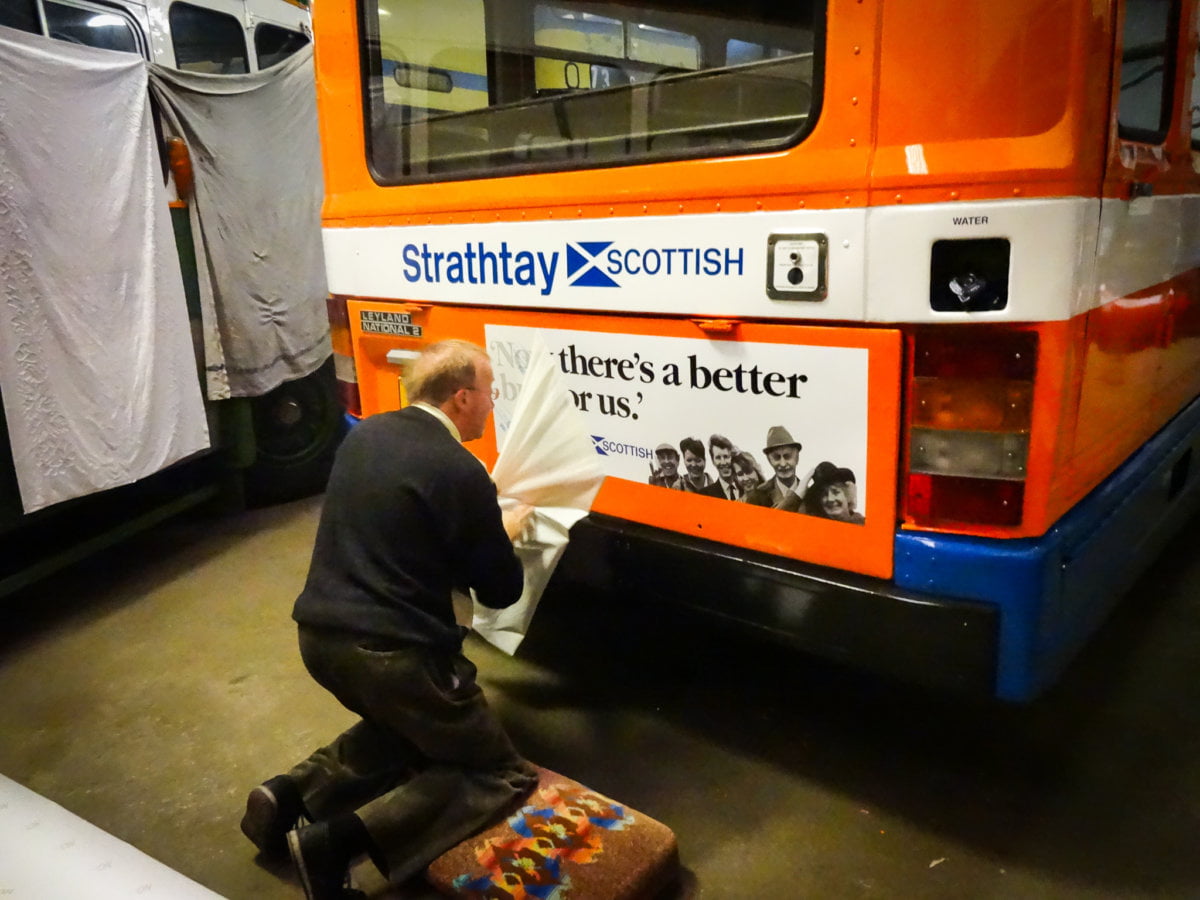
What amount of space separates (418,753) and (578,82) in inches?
80.0

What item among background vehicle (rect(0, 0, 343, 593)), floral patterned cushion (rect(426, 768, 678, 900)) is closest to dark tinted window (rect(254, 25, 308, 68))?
background vehicle (rect(0, 0, 343, 593))

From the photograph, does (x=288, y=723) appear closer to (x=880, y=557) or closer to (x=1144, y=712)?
(x=880, y=557)

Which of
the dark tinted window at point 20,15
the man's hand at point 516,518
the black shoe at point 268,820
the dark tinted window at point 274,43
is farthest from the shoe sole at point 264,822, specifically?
the dark tinted window at point 274,43

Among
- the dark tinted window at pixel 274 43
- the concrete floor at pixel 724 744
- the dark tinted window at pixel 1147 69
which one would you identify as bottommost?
the concrete floor at pixel 724 744

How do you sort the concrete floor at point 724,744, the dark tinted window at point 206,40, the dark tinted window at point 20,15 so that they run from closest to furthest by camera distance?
the concrete floor at point 724,744 → the dark tinted window at point 20,15 → the dark tinted window at point 206,40

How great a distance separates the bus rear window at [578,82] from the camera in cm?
218

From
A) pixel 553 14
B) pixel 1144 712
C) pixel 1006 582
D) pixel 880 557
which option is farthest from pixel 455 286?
pixel 1144 712

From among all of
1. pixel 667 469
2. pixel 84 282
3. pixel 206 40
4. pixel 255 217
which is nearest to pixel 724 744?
pixel 667 469

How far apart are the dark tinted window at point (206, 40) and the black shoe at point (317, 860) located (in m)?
4.05

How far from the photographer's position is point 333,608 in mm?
2201

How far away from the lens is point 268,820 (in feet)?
7.61

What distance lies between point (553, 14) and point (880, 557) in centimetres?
193

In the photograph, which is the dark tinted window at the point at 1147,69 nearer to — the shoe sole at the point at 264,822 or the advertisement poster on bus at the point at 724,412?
the advertisement poster on bus at the point at 724,412

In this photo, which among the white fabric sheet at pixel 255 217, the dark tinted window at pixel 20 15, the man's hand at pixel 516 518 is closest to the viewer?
the man's hand at pixel 516 518
